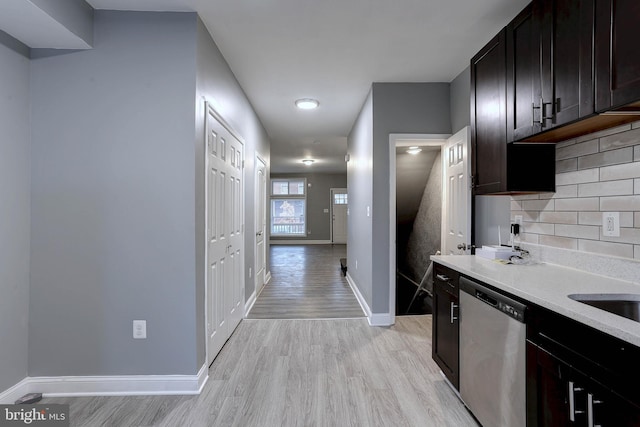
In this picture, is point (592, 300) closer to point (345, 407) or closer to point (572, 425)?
point (572, 425)

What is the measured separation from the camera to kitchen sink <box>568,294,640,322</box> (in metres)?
1.34

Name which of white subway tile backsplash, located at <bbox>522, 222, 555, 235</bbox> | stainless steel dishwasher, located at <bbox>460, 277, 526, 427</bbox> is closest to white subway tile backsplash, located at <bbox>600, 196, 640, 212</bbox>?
white subway tile backsplash, located at <bbox>522, 222, 555, 235</bbox>

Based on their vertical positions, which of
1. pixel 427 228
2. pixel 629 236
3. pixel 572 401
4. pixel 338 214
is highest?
pixel 338 214

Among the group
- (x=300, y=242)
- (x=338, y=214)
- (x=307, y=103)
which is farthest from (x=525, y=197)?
(x=300, y=242)

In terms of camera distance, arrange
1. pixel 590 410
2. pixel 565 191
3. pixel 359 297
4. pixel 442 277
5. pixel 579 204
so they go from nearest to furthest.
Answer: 1. pixel 590 410
2. pixel 579 204
3. pixel 565 191
4. pixel 442 277
5. pixel 359 297

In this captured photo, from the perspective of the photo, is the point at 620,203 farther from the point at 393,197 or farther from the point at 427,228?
the point at 427,228

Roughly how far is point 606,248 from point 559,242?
0.31 meters

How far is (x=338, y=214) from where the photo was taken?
1148 centimetres

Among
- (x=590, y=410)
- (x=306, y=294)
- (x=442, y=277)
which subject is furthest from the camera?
(x=306, y=294)

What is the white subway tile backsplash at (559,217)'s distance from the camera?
1.82m

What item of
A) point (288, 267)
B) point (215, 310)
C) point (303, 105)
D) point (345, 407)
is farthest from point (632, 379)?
point (288, 267)

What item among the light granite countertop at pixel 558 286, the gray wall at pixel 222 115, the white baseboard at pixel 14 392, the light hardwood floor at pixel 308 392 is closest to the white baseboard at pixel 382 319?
the light hardwood floor at pixel 308 392
